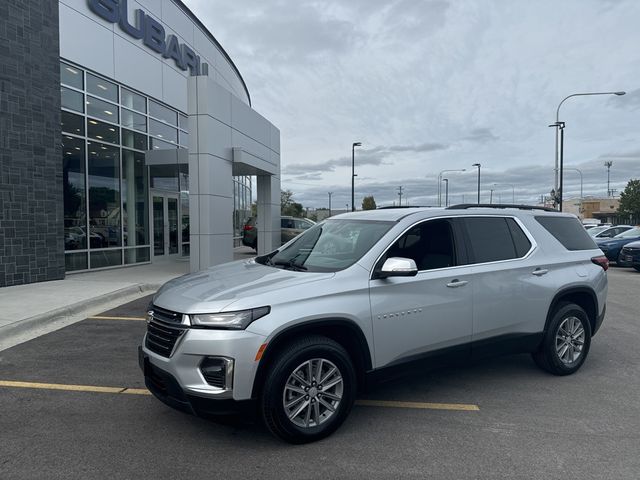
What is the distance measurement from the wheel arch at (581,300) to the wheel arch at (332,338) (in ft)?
7.65

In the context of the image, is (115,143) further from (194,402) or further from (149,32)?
(194,402)

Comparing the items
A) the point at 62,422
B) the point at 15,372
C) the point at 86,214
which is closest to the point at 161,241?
the point at 86,214

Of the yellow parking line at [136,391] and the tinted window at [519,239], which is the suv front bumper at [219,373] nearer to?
the yellow parking line at [136,391]

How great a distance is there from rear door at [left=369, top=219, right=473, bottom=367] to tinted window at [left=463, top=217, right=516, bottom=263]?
192 millimetres

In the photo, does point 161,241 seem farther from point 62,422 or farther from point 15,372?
point 62,422

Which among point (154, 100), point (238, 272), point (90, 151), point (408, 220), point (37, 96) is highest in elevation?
point (154, 100)

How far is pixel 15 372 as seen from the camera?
499cm

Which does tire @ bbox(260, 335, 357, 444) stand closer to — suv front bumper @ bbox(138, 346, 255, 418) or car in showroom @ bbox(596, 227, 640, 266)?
suv front bumper @ bbox(138, 346, 255, 418)

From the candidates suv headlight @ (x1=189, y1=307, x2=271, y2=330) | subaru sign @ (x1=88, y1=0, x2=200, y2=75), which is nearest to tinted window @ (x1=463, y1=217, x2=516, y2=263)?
suv headlight @ (x1=189, y1=307, x2=271, y2=330)

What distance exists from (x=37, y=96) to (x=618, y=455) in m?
12.1

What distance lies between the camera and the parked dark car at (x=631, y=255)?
15430 millimetres

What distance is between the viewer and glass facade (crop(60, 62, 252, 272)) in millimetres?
12531

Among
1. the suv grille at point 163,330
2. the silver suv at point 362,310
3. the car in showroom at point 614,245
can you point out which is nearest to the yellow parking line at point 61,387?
the silver suv at point 362,310

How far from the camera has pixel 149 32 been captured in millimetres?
15227
